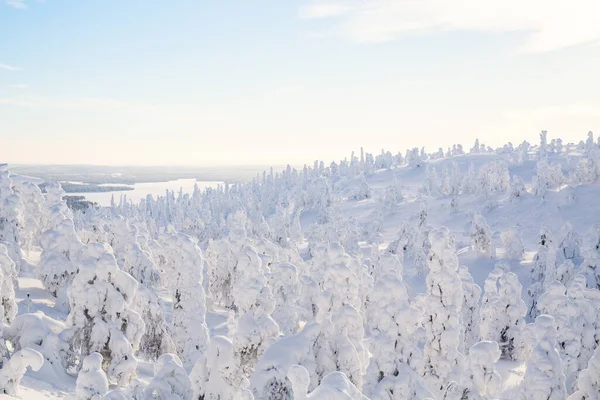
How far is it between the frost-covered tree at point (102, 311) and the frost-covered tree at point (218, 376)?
312 inches

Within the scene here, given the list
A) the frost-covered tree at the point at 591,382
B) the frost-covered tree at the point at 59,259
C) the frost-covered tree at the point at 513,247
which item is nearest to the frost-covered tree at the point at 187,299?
the frost-covered tree at the point at 59,259

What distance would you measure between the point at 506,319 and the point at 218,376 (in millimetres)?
29670

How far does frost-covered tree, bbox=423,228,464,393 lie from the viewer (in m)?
19.3

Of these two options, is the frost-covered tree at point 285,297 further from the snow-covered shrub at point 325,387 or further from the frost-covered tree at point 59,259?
the snow-covered shrub at point 325,387

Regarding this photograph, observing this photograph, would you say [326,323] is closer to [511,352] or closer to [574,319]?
[574,319]

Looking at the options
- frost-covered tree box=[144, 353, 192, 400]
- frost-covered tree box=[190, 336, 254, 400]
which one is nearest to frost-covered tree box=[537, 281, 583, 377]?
frost-covered tree box=[190, 336, 254, 400]

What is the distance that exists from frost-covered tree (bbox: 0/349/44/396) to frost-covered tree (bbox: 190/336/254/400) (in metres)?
5.92

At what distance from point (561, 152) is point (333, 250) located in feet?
447

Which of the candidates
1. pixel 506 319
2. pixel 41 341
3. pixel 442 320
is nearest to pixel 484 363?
pixel 442 320

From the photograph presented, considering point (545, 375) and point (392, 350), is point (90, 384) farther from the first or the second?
point (545, 375)

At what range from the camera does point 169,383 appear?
1136 cm

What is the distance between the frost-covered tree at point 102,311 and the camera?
691 inches

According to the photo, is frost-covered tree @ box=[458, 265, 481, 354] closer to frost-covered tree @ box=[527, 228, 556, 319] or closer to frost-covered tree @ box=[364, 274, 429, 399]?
frost-covered tree @ box=[527, 228, 556, 319]

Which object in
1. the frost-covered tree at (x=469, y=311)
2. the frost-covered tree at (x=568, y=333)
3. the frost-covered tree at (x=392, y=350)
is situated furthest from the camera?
the frost-covered tree at (x=469, y=311)
